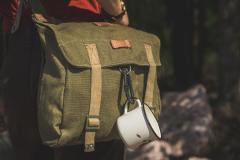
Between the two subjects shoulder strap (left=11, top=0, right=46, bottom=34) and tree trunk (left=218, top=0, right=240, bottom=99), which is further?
tree trunk (left=218, top=0, right=240, bottom=99)

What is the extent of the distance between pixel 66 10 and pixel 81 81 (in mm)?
304

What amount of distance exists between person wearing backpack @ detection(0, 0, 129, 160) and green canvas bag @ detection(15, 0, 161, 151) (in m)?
0.08

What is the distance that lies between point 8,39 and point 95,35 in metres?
0.36

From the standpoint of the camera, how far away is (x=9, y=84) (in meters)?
2.62

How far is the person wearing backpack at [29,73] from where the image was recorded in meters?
2.59

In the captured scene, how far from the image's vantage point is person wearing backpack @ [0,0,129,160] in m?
2.59

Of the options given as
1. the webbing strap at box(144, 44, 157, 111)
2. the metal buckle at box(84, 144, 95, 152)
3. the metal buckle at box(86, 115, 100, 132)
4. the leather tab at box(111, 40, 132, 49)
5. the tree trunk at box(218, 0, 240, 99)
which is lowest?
the tree trunk at box(218, 0, 240, 99)

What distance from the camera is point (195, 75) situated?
26.1ft

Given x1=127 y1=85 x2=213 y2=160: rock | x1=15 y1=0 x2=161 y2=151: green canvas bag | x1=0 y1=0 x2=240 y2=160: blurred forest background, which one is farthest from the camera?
x1=0 y1=0 x2=240 y2=160: blurred forest background

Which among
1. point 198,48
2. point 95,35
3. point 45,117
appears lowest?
point 198,48

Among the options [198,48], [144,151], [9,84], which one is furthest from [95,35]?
[198,48]

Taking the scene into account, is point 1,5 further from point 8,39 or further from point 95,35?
point 95,35

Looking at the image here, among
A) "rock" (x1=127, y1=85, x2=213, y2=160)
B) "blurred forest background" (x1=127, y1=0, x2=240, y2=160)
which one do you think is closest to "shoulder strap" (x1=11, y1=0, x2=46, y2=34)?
"rock" (x1=127, y1=85, x2=213, y2=160)

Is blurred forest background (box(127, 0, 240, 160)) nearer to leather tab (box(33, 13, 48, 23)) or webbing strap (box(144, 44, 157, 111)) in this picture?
webbing strap (box(144, 44, 157, 111))
